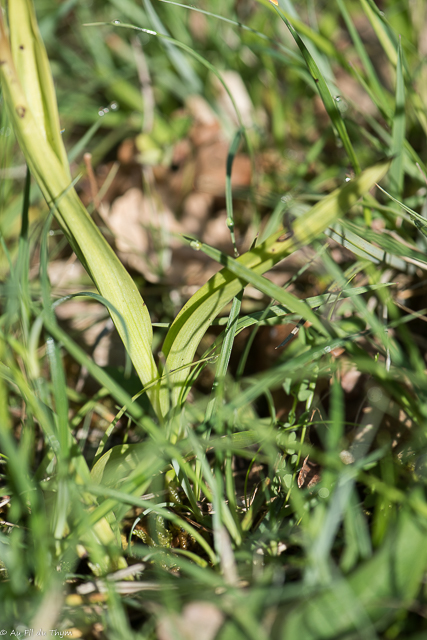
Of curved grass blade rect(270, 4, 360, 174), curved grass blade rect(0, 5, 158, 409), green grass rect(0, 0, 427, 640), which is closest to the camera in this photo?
green grass rect(0, 0, 427, 640)

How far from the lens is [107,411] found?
1.28 meters

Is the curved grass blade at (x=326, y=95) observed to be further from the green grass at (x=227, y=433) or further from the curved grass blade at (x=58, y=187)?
the curved grass blade at (x=58, y=187)

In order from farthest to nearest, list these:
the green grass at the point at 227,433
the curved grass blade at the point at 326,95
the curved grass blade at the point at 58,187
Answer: the curved grass blade at the point at 326,95 → the curved grass blade at the point at 58,187 → the green grass at the point at 227,433

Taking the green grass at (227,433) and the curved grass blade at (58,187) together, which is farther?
the curved grass blade at (58,187)

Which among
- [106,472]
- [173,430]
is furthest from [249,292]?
[106,472]

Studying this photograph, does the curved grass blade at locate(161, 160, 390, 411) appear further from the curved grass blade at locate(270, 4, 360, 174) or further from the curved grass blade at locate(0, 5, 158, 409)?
the curved grass blade at locate(270, 4, 360, 174)

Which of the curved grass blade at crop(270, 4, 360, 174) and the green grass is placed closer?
the green grass

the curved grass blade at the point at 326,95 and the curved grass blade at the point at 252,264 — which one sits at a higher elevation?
the curved grass blade at the point at 326,95

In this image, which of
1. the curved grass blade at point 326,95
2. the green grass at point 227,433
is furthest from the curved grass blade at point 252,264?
the curved grass blade at point 326,95

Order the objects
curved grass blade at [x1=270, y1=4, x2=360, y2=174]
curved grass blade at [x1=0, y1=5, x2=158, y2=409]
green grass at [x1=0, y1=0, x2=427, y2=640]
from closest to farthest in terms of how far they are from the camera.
Answer: green grass at [x1=0, y1=0, x2=427, y2=640], curved grass blade at [x1=0, y1=5, x2=158, y2=409], curved grass blade at [x1=270, y1=4, x2=360, y2=174]

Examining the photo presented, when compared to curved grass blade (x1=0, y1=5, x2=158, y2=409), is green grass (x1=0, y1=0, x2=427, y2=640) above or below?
below

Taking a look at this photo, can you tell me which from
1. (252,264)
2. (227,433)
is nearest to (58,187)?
(252,264)

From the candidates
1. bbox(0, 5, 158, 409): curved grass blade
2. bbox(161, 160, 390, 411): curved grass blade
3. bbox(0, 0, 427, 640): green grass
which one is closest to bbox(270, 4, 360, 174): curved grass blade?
bbox(0, 0, 427, 640): green grass

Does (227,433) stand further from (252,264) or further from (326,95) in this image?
(326,95)
